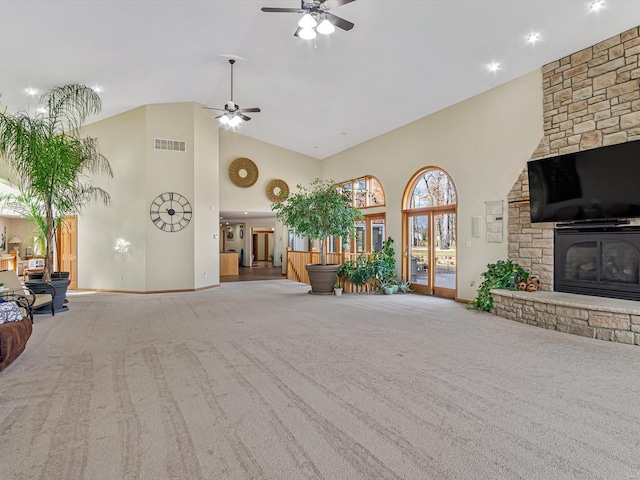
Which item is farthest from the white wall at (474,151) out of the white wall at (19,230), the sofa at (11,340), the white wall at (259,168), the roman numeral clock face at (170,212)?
the white wall at (19,230)

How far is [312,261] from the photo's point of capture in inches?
412

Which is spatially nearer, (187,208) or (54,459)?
(54,459)

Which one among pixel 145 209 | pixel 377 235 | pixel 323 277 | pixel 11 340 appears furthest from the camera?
pixel 377 235

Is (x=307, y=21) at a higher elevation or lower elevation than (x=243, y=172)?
higher

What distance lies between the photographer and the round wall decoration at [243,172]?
1097 cm

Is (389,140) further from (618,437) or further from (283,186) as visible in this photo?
(618,437)

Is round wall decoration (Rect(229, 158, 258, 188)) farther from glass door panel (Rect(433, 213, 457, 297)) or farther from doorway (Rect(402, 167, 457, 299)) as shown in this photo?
glass door panel (Rect(433, 213, 457, 297))

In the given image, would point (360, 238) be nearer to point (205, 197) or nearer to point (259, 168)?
point (259, 168)

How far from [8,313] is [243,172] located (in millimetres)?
7887

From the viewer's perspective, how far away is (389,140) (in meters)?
9.09

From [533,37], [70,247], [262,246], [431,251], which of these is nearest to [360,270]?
[431,251]

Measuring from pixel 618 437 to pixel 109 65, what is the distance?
7.89 m

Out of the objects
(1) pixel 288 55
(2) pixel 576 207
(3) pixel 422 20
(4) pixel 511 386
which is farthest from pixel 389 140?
(4) pixel 511 386

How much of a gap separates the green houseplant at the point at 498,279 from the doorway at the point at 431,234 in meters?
1.18
